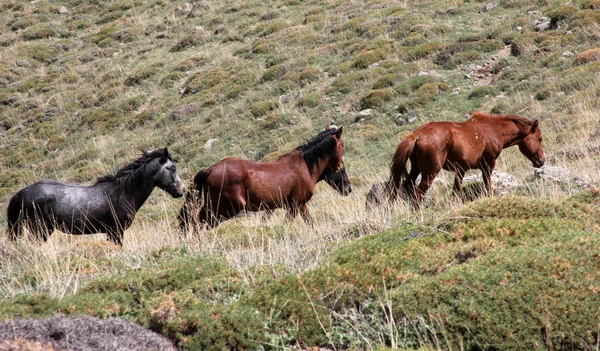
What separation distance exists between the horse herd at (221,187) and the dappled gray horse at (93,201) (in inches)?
0.6

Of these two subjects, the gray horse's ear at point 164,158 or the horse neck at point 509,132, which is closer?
the gray horse's ear at point 164,158

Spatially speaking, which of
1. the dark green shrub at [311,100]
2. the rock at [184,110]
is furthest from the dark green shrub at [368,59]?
the rock at [184,110]

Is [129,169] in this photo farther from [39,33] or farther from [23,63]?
[39,33]

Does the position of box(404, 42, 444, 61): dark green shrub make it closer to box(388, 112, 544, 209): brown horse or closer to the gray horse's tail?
box(388, 112, 544, 209): brown horse

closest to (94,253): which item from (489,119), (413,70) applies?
(489,119)

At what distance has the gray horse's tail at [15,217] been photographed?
9.88 metres

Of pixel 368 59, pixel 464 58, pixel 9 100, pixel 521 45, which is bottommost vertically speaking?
pixel 9 100

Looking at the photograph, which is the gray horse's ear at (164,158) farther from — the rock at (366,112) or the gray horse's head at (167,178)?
the rock at (366,112)

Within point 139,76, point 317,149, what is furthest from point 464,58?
point 139,76

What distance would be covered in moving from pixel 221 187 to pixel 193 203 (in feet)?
1.66

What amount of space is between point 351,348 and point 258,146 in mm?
19673

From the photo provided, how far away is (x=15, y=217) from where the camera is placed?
10.0 metres

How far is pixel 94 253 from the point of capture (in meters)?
8.03

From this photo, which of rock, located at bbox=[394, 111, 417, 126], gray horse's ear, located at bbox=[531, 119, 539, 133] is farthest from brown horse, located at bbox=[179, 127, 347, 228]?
rock, located at bbox=[394, 111, 417, 126]
